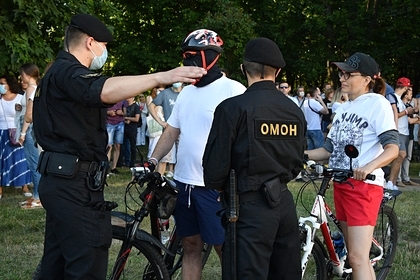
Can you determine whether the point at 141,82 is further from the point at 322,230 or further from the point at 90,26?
the point at 322,230

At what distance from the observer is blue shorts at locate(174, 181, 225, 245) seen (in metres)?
5.19

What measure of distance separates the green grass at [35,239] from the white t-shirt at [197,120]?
168cm

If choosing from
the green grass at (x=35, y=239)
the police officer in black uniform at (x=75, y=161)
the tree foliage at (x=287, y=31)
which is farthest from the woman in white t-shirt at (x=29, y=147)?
the tree foliage at (x=287, y=31)

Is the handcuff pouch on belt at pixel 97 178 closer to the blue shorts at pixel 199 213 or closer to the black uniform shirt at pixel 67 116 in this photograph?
the black uniform shirt at pixel 67 116

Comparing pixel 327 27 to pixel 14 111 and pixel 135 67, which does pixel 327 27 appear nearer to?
pixel 135 67

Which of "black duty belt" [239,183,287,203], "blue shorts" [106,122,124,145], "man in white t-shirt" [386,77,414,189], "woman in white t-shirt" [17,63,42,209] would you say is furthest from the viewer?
"blue shorts" [106,122,124,145]

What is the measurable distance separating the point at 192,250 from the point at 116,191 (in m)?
6.66

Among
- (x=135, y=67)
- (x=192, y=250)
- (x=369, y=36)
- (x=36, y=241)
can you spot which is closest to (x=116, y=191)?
(x=36, y=241)

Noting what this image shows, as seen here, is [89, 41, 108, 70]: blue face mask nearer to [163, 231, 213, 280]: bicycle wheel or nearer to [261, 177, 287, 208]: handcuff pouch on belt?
[261, 177, 287, 208]: handcuff pouch on belt

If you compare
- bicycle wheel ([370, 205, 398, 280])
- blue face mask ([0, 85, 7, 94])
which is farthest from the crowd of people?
blue face mask ([0, 85, 7, 94])

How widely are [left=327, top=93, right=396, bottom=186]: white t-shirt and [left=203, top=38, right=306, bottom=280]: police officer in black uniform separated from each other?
1.01 meters

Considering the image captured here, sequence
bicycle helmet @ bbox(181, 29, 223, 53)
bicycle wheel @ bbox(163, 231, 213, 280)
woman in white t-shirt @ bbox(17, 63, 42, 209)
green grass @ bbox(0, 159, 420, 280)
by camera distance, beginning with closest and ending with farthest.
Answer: bicycle helmet @ bbox(181, 29, 223, 53) → bicycle wheel @ bbox(163, 231, 213, 280) → green grass @ bbox(0, 159, 420, 280) → woman in white t-shirt @ bbox(17, 63, 42, 209)

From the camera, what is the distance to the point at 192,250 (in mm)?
5391

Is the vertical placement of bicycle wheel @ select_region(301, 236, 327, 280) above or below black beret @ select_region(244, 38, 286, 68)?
below
